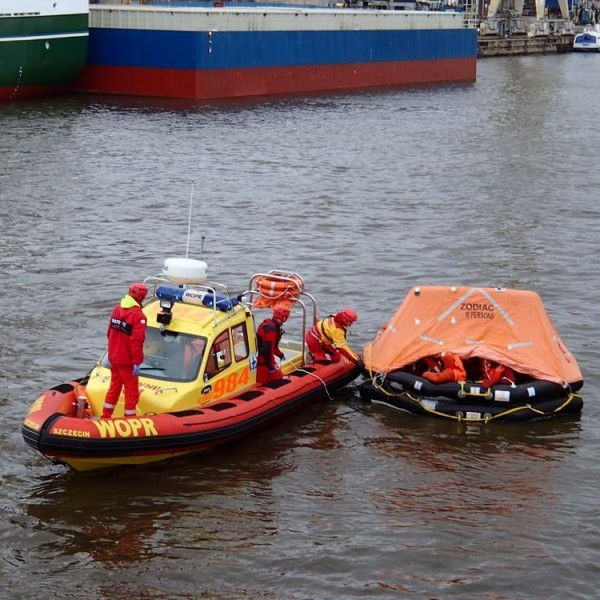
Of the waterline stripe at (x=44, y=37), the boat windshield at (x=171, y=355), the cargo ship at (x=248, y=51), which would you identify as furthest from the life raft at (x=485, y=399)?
the cargo ship at (x=248, y=51)

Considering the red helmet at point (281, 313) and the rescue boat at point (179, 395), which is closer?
the rescue boat at point (179, 395)

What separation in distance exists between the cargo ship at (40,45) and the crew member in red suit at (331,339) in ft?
112

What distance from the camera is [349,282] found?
23.7 m

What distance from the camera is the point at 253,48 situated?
56.8 meters

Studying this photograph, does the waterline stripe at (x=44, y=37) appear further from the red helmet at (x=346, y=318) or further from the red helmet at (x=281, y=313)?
the red helmet at (x=281, y=313)

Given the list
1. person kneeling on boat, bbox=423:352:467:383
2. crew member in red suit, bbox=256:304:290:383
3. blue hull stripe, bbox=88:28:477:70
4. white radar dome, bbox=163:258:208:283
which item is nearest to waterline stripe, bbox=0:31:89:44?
blue hull stripe, bbox=88:28:477:70

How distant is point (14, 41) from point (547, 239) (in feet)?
90.9

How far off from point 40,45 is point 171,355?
37.6m

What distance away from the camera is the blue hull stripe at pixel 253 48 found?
174 ft

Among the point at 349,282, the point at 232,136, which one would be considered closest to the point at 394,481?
the point at 349,282

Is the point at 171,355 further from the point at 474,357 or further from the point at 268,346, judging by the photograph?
the point at 474,357

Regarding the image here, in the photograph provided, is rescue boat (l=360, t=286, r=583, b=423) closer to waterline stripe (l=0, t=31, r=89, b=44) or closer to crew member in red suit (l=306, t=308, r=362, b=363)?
crew member in red suit (l=306, t=308, r=362, b=363)

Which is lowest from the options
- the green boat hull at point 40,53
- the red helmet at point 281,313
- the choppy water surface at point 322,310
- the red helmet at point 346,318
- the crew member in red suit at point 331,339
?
the choppy water surface at point 322,310

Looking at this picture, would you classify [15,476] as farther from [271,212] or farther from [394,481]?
[271,212]
